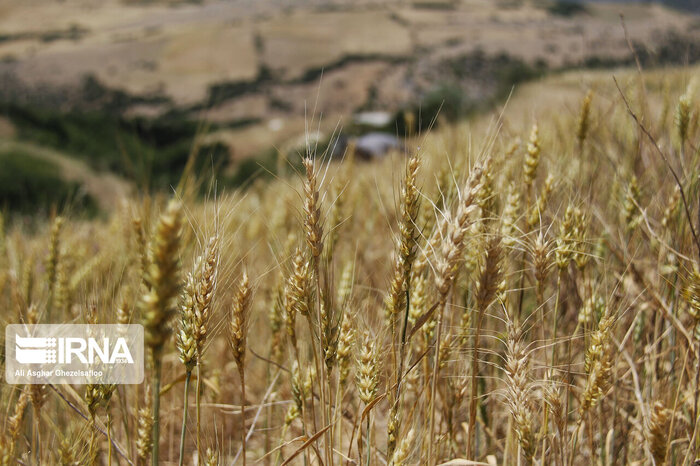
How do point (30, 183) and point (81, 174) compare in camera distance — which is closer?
point (30, 183)

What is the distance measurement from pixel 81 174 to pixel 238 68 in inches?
1999

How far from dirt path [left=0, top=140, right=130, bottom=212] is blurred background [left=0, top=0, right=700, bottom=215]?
81 millimetres

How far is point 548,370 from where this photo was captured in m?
1.30

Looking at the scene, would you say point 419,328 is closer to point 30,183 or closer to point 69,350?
point 69,350

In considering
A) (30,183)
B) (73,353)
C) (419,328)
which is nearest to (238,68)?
(30,183)

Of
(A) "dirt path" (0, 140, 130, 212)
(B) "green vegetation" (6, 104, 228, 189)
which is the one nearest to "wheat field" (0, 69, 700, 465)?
(A) "dirt path" (0, 140, 130, 212)

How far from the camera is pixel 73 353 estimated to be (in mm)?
1490

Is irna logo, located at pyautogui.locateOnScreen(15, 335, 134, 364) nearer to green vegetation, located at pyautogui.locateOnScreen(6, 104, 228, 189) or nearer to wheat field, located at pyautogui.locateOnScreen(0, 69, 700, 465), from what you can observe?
wheat field, located at pyautogui.locateOnScreen(0, 69, 700, 465)

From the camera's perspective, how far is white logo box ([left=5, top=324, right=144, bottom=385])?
3.82 ft

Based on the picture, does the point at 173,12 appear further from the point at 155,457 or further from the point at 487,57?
the point at 155,457

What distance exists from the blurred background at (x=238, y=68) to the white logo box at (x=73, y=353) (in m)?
13.1

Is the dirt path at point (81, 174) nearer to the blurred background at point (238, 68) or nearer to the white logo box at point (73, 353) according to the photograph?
the blurred background at point (238, 68)

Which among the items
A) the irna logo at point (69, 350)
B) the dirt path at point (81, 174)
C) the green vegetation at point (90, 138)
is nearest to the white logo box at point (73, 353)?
the irna logo at point (69, 350)

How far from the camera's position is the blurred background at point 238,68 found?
24.0 m
